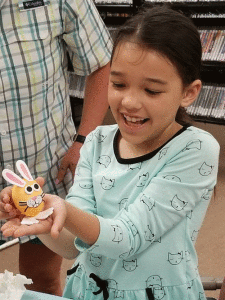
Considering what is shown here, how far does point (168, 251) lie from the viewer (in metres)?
0.98

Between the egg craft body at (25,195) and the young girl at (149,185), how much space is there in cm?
3

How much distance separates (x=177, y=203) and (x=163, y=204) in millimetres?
35

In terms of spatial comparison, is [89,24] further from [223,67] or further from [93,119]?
[223,67]

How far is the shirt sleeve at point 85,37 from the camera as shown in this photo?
131 cm

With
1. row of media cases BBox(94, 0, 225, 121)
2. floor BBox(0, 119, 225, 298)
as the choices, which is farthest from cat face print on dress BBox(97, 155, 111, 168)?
row of media cases BBox(94, 0, 225, 121)

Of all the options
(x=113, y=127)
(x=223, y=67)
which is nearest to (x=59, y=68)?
(x=113, y=127)

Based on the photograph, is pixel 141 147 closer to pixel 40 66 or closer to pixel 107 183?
pixel 107 183

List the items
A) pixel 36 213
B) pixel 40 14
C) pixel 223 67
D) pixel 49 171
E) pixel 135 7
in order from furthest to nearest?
pixel 135 7
pixel 223 67
pixel 49 171
pixel 40 14
pixel 36 213

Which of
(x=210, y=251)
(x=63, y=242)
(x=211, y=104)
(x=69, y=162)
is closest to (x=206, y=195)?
(x=63, y=242)

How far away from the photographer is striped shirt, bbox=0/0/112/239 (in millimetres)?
1253

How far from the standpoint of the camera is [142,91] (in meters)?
0.94

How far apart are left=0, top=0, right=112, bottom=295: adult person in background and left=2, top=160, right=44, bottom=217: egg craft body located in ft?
1.50

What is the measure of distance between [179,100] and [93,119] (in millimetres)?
578

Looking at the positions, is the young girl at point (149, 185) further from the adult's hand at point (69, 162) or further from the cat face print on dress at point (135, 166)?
the adult's hand at point (69, 162)
